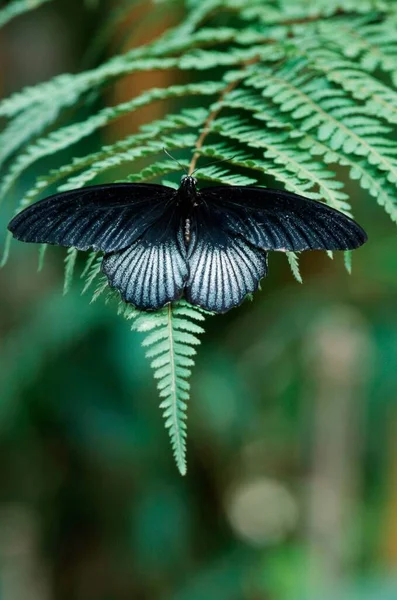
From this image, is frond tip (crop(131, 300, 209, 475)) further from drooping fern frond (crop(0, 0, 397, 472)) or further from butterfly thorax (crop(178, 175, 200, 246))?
butterfly thorax (crop(178, 175, 200, 246))

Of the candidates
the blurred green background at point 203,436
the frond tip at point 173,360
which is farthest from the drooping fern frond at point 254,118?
the blurred green background at point 203,436

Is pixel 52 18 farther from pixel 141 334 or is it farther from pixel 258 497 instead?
pixel 258 497

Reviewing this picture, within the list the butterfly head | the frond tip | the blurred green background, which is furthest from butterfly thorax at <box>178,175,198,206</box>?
the blurred green background

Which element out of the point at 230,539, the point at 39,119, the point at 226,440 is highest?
the point at 39,119

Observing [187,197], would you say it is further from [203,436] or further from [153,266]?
[203,436]

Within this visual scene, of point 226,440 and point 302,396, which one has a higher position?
point 302,396

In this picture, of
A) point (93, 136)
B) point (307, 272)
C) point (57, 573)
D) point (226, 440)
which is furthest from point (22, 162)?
point (57, 573)

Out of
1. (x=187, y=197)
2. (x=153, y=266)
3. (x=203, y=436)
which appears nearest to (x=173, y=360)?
(x=153, y=266)

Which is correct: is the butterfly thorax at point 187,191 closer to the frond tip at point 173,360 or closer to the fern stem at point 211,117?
the fern stem at point 211,117

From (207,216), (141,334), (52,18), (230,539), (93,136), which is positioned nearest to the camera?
(207,216)
